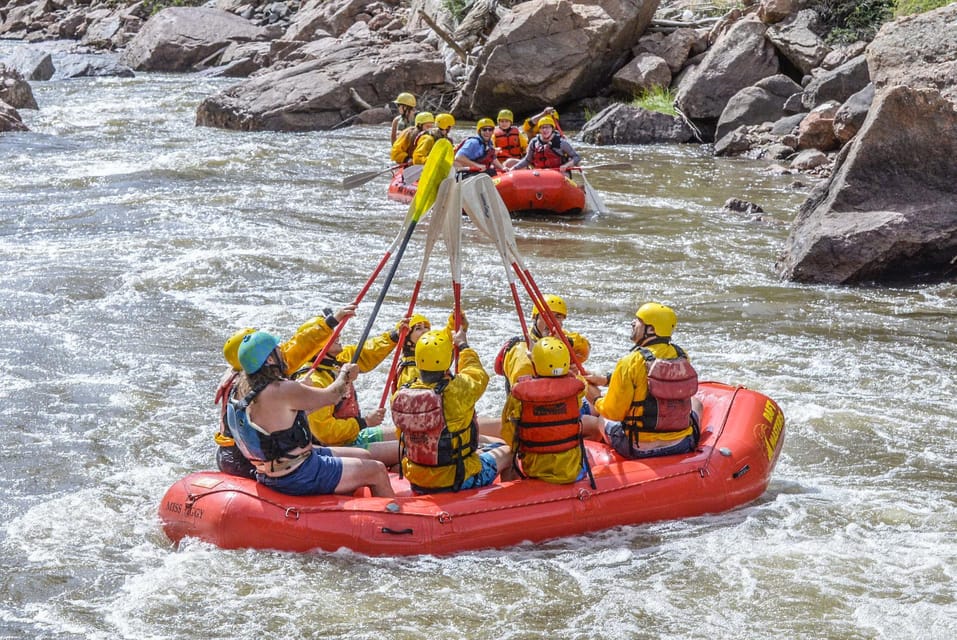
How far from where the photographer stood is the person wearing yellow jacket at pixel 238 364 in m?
5.41

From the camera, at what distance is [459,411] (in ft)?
18.1

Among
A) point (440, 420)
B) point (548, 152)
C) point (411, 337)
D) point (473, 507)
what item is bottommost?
point (473, 507)

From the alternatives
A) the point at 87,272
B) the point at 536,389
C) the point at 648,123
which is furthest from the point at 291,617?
the point at 648,123

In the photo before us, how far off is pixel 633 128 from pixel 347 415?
12.5m

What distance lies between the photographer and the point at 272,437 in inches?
210

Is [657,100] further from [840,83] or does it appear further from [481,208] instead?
[481,208]

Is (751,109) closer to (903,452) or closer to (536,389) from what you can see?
(903,452)

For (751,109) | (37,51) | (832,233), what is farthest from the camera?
(37,51)

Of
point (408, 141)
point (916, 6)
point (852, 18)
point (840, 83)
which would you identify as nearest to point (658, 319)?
point (408, 141)

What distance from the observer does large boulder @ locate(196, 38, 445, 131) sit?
1939cm

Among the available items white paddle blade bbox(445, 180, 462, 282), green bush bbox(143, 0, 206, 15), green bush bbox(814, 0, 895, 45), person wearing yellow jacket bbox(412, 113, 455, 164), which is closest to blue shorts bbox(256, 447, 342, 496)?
white paddle blade bbox(445, 180, 462, 282)

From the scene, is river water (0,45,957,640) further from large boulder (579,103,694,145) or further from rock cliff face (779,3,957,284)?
large boulder (579,103,694,145)

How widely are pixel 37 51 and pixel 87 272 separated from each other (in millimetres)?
20215

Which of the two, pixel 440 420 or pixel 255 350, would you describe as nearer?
pixel 255 350
